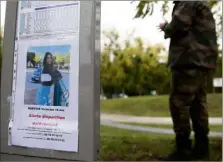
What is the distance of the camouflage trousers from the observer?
15.0ft

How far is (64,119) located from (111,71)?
2471 cm

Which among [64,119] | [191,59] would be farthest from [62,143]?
[191,59]

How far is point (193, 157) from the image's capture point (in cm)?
480

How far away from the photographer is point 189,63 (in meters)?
4.57

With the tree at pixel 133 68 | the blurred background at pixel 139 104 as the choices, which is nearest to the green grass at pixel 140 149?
the blurred background at pixel 139 104

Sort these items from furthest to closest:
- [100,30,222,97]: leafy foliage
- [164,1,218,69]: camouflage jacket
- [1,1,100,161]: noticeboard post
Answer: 1. [100,30,222,97]: leafy foliage
2. [164,1,218,69]: camouflage jacket
3. [1,1,100,161]: noticeboard post

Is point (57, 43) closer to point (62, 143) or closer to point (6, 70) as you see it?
point (6, 70)

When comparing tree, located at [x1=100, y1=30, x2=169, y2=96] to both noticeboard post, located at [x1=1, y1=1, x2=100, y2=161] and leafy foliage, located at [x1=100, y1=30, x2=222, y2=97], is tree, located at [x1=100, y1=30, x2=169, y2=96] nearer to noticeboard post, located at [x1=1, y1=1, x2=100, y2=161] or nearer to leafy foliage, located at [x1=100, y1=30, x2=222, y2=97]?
leafy foliage, located at [x1=100, y1=30, x2=222, y2=97]

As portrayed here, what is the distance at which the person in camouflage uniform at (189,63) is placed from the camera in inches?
179

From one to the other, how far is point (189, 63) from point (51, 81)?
2700 millimetres

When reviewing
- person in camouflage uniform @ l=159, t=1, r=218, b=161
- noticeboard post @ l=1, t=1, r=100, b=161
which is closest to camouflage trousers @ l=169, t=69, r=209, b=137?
person in camouflage uniform @ l=159, t=1, r=218, b=161

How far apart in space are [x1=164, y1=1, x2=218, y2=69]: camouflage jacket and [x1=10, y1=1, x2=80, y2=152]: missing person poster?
7.85 ft

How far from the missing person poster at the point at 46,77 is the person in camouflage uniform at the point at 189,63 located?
2.40 m

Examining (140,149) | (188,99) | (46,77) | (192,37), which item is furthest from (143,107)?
(46,77)
